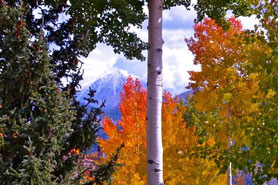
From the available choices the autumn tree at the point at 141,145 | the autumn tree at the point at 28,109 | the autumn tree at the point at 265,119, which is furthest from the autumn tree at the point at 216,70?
the autumn tree at the point at 28,109

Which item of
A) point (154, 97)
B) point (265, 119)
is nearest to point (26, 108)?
point (154, 97)

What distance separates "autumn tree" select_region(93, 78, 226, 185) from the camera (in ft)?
46.8

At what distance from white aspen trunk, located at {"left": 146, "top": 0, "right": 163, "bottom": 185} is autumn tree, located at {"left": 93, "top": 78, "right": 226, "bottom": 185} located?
740cm

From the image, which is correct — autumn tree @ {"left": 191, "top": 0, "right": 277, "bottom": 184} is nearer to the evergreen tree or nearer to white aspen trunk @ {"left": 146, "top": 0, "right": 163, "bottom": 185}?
white aspen trunk @ {"left": 146, "top": 0, "right": 163, "bottom": 185}

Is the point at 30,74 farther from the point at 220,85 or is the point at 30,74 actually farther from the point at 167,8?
the point at 220,85

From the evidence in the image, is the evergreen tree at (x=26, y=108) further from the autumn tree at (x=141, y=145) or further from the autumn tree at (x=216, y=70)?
the autumn tree at (x=216, y=70)

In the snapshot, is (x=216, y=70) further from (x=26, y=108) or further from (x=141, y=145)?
(x=26, y=108)

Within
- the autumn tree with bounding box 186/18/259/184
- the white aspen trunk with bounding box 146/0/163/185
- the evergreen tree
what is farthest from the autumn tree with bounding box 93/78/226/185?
the evergreen tree

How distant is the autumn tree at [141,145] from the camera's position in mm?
14261

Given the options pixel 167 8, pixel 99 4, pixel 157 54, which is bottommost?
pixel 157 54

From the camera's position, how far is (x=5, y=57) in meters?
5.95

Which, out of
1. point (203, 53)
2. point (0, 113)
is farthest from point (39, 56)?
point (203, 53)

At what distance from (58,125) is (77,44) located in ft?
5.78

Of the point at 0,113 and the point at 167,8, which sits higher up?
the point at 167,8
